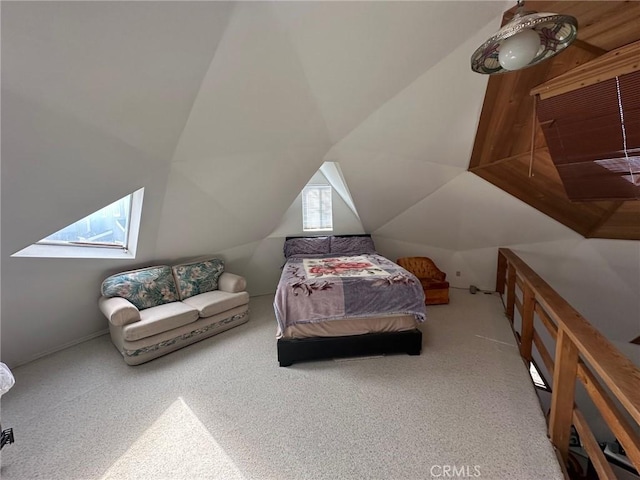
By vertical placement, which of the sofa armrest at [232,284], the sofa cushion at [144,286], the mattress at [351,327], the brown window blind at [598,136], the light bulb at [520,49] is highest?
the light bulb at [520,49]

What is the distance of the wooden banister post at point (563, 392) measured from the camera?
5.33ft

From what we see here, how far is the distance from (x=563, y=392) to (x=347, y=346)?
5.29ft

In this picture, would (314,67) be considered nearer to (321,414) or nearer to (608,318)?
(321,414)

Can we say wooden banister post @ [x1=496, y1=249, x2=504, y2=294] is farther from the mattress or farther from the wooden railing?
the mattress

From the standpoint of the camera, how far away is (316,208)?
5.13m

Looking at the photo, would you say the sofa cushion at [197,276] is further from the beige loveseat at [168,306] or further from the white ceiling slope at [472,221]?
the white ceiling slope at [472,221]

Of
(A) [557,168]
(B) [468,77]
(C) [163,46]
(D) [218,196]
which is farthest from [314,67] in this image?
(A) [557,168]

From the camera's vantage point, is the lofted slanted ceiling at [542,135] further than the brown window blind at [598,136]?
No

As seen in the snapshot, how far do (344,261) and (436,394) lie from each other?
201 cm

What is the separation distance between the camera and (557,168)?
2.67 meters

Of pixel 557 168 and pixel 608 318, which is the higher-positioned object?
pixel 557 168

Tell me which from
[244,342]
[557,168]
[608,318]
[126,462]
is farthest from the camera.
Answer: [608,318]

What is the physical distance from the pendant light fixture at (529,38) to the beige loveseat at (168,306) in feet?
10.9

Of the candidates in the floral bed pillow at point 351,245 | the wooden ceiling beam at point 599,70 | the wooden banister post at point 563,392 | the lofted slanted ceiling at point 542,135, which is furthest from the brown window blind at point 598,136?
the floral bed pillow at point 351,245
